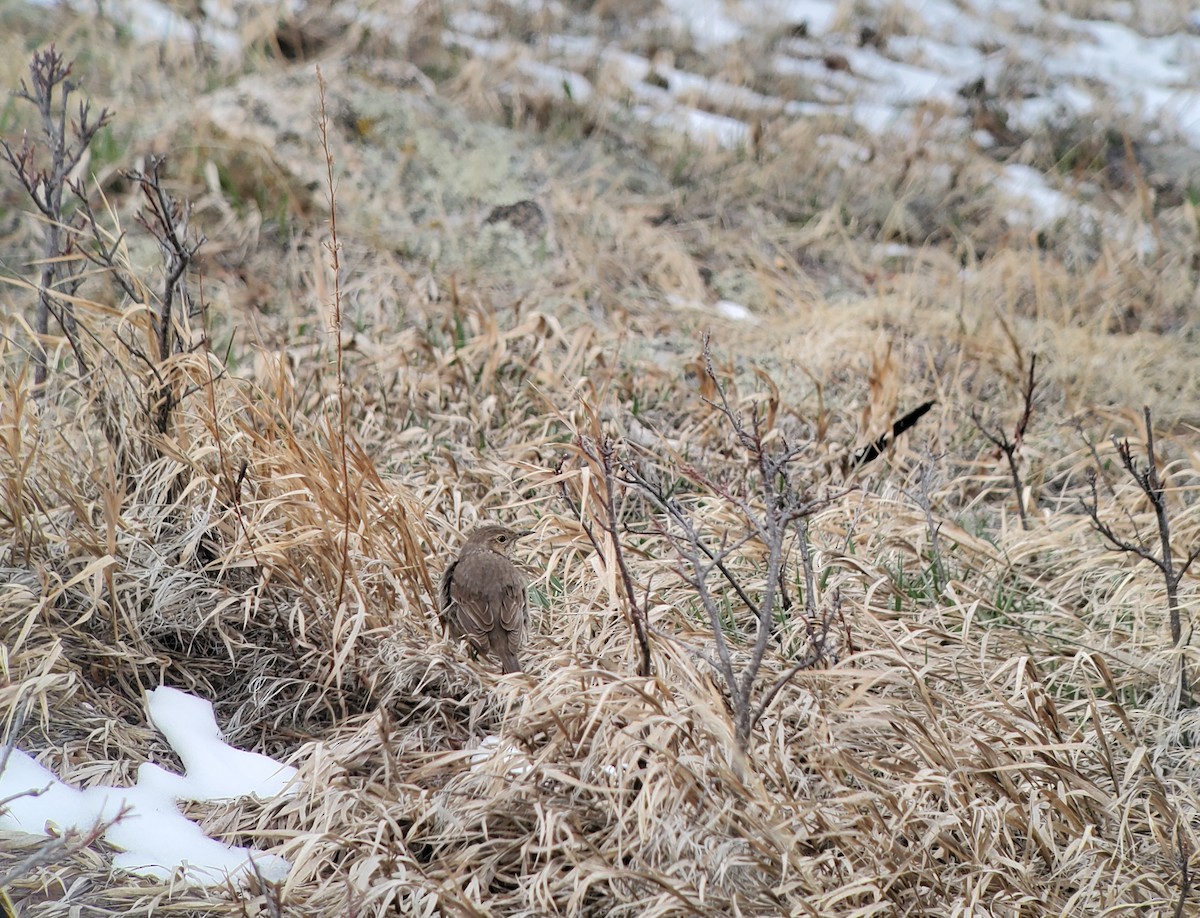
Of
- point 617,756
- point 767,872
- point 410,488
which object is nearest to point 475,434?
point 410,488

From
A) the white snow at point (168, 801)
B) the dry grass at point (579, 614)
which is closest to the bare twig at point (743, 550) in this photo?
the dry grass at point (579, 614)

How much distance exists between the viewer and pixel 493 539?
3051 millimetres

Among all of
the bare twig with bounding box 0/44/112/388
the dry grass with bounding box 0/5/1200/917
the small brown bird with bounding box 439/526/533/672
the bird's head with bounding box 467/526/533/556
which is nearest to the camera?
the dry grass with bounding box 0/5/1200/917

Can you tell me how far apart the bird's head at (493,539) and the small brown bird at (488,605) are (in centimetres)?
7

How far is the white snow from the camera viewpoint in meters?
2.34

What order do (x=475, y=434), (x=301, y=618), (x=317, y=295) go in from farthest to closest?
(x=317, y=295)
(x=475, y=434)
(x=301, y=618)

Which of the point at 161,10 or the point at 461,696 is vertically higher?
the point at 161,10

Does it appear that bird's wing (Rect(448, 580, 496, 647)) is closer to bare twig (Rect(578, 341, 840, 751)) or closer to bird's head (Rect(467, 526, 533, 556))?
bird's head (Rect(467, 526, 533, 556))

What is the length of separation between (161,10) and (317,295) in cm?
405

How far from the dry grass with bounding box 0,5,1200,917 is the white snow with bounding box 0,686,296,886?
0.17 ft

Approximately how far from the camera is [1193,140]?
7.64 metres

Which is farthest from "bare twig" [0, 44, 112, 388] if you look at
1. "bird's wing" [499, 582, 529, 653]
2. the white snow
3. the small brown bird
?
"bird's wing" [499, 582, 529, 653]

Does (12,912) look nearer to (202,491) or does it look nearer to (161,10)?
(202,491)

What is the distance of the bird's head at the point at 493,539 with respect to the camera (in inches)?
119
